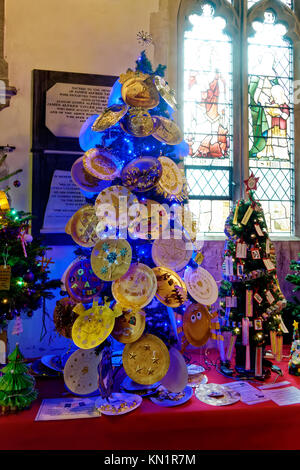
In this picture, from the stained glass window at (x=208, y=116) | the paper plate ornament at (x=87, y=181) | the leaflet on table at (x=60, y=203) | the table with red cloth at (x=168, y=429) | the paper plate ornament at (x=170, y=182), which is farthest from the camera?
the stained glass window at (x=208, y=116)

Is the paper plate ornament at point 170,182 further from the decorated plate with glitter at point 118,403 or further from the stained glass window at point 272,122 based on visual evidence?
the stained glass window at point 272,122

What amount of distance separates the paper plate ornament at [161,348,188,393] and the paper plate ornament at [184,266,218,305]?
1.32 ft

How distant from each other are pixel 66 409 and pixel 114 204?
1.32 metres

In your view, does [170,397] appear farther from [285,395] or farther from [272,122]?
[272,122]

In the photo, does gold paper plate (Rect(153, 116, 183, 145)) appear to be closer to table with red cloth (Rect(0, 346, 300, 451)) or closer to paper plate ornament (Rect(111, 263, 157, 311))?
paper plate ornament (Rect(111, 263, 157, 311))

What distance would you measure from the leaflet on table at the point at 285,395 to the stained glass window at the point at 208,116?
5.96ft

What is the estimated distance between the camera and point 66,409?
6.61ft

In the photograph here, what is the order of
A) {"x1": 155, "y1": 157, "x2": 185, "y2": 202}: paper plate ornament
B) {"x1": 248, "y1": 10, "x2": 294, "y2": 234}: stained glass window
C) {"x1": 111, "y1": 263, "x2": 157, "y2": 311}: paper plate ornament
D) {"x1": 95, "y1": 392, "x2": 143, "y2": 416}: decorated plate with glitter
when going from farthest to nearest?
1. {"x1": 248, "y1": 10, "x2": 294, "y2": 234}: stained glass window
2. {"x1": 155, "y1": 157, "x2": 185, "y2": 202}: paper plate ornament
3. {"x1": 111, "y1": 263, "x2": 157, "y2": 311}: paper plate ornament
4. {"x1": 95, "y1": 392, "x2": 143, "y2": 416}: decorated plate with glitter

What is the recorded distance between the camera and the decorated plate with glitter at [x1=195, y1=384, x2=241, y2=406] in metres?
2.10

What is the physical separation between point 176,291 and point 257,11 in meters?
3.60

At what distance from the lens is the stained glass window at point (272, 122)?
386 cm

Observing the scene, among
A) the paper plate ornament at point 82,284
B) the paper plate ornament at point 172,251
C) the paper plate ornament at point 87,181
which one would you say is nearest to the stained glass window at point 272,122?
the paper plate ornament at point 172,251

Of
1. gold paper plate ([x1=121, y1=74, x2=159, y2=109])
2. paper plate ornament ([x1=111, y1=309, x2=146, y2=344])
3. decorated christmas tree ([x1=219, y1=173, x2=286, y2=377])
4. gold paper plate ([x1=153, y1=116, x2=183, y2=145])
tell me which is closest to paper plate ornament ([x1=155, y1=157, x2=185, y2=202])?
gold paper plate ([x1=153, y1=116, x2=183, y2=145])

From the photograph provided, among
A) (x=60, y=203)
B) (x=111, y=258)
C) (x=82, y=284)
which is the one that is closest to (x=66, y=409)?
(x=82, y=284)
